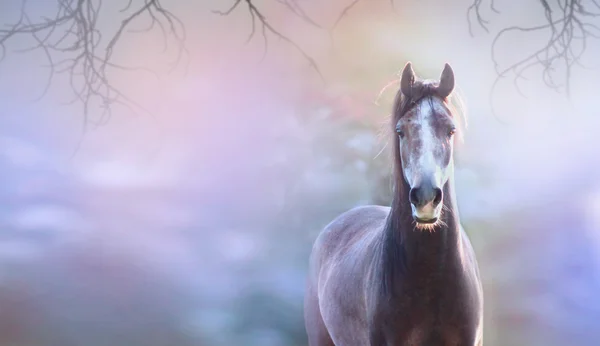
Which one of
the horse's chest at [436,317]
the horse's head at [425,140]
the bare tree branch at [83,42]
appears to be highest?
the bare tree branch at [83,42]

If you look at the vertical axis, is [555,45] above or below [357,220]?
above

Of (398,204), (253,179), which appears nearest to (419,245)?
(398,204)

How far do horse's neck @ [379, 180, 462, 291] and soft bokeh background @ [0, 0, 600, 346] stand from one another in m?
1.05

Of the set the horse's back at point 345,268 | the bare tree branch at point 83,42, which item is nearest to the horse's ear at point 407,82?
the horse's back at point 345,268

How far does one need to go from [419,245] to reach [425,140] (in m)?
0.29

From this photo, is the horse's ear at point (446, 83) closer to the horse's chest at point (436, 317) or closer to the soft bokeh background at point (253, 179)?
the horse's chest at point (436, 317)

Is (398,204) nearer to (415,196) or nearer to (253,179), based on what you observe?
(415,196)

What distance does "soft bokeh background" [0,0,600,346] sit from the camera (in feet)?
8.32

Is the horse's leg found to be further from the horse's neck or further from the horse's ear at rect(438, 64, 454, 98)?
the horse's ear at rect(438, 64, 454, 98)

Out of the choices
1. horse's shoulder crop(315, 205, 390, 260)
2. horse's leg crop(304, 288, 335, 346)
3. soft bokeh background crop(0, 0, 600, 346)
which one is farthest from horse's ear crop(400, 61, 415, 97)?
horse's leg crop(304, 288, 335, 346)

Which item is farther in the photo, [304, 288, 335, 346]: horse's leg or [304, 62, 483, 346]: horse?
[304, 288, 335, 346]: horse's leg

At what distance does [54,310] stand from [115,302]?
0.27 metres

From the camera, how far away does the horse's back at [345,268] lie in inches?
72.4

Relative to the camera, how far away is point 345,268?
6.62ft
